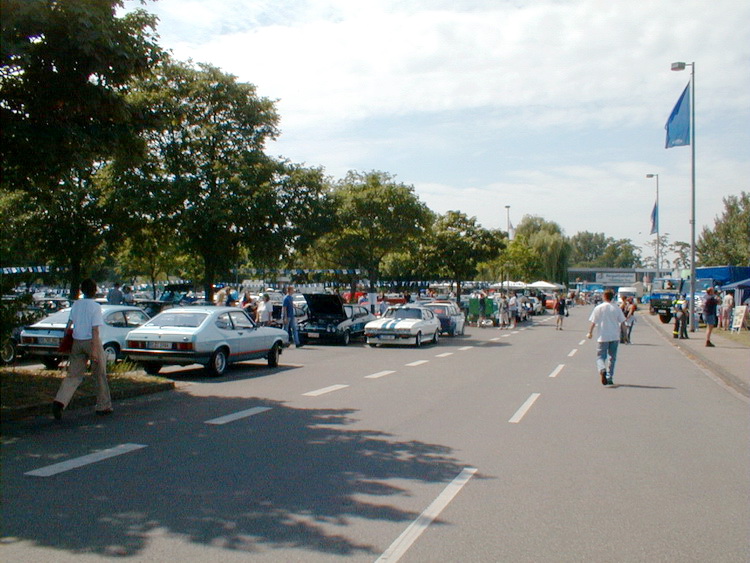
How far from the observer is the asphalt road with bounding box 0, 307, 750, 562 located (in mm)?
4805

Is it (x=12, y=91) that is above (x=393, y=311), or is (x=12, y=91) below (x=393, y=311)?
above

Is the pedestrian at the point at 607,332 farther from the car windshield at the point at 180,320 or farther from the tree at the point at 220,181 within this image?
the tree at the point at 220,181

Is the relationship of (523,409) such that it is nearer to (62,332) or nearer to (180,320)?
(180,320)

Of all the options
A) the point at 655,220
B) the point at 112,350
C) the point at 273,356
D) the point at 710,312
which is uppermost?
the point at 655,220

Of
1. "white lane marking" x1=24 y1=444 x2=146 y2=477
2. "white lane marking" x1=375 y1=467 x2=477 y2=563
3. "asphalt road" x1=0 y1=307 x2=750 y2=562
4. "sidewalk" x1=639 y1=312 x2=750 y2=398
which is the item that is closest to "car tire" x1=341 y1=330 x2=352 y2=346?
"sidewalk" x1=639 y1=312 x2=750 y2=398

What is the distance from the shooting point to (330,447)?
7789mm

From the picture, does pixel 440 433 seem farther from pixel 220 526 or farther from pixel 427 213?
pixel 427 213

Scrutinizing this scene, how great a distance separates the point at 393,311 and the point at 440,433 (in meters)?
16.6

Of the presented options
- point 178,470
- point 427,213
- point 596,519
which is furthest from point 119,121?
point 427,213

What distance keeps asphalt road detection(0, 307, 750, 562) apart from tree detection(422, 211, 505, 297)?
3310cm

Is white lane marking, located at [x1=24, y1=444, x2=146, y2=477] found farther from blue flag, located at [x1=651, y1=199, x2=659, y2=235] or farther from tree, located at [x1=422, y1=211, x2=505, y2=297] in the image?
blue flag, located at [x1=651, y1=199, x2=659, y2=235]

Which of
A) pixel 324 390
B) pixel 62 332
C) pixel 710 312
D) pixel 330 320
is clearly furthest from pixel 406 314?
pixel 62 332

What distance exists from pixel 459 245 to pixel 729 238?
23763 millimetres

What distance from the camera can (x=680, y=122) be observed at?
28.1 meters
